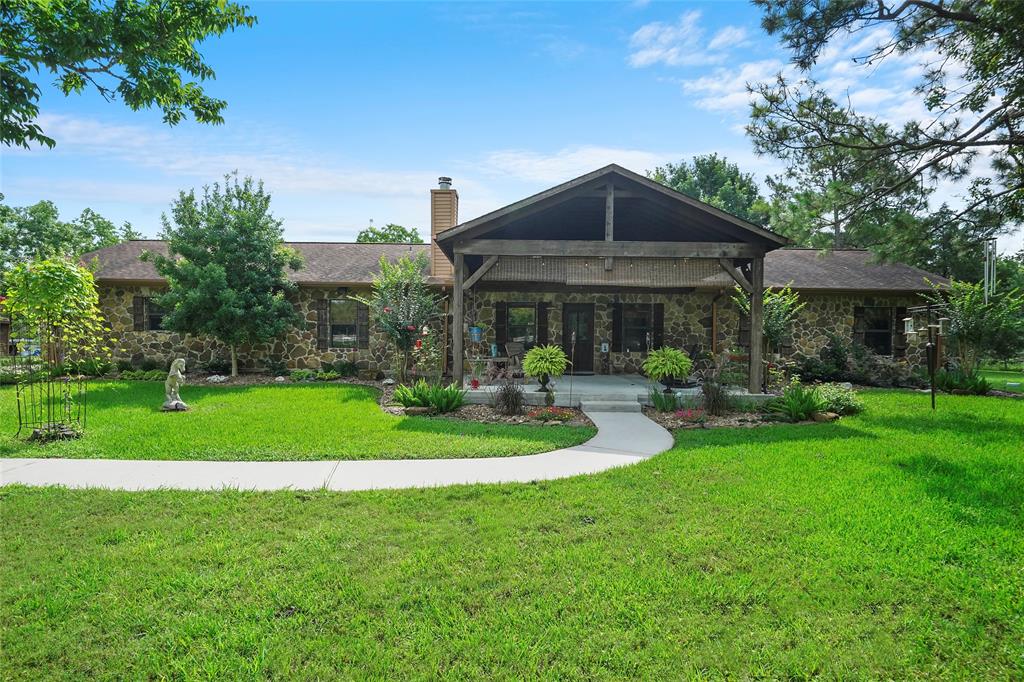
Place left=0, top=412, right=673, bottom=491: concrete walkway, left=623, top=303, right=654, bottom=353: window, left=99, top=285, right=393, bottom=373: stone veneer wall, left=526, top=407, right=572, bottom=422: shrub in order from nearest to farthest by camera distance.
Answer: left=0, top=412, right=673, bottom=491: concrete walkway, left=526, top=407, right=572, bottom=422: shrub, left=99, top=285, right=393, bottom=373: stone veneer wall, left=623, top=303, right=654, bottom=353: window

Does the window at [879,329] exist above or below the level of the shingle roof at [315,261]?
below

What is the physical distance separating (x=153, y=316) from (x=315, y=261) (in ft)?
16.0

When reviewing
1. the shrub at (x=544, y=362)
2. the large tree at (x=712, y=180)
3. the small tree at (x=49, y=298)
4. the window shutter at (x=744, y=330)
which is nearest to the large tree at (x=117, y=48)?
the small tree at (x=49, y=298)

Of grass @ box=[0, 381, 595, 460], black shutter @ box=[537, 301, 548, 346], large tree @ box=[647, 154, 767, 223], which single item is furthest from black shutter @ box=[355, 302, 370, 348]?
large tree @ box=[647, 154, 767, 223]

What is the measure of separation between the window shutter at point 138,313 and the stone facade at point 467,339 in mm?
102

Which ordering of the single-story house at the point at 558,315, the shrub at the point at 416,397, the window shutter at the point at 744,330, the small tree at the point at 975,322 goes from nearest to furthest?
1. the shrub at the point at 416,397
2. the small tree at the point at 975,322
3. the single-story house at the point at 558,315
4. the window shutter at the point at 744,330

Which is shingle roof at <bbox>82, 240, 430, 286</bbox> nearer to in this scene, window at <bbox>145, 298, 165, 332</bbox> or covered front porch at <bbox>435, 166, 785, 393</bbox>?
window at <bbox>145, 298, 165, 332</bbox>

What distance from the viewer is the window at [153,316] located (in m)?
14.9

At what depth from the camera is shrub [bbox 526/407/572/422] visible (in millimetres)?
8648

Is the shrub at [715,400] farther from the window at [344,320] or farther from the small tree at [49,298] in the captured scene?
the window at [344,320]

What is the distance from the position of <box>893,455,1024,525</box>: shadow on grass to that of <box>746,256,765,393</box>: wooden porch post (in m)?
4.26

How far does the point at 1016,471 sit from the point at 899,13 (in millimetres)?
8007

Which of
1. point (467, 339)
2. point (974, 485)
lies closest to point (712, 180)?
point (467, 339)

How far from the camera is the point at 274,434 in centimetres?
722
